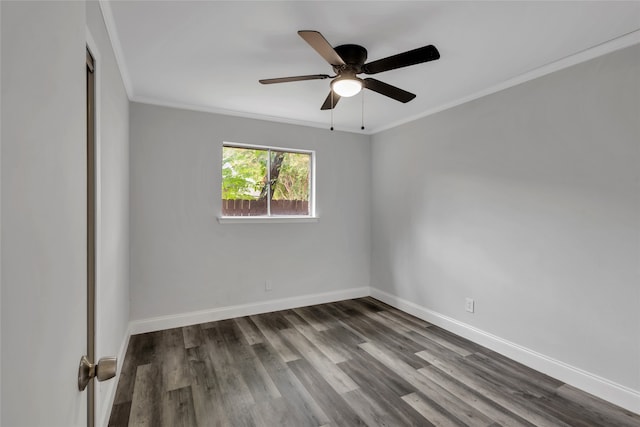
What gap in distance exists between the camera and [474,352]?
281 cm

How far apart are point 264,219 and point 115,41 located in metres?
2.17

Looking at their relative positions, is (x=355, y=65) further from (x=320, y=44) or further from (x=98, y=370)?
(x=98, y=370)

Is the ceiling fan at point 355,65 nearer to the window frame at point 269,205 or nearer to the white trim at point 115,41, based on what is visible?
the white trim at point 115,41

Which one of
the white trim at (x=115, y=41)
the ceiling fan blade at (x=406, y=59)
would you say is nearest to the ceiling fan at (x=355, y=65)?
the ceiling fan blade at (x=406, y=59)

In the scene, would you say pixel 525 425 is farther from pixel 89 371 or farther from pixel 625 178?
pixel 89 371

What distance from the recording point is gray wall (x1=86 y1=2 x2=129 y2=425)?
1659 millimetres

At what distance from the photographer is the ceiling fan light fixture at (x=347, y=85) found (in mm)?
2109

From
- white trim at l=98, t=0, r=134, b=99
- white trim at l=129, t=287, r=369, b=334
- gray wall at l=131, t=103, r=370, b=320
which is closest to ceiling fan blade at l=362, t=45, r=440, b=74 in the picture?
white trim at l=98, t=0, r=134, b=99

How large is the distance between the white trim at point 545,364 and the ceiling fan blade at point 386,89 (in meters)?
2.27

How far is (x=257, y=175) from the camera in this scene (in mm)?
3824

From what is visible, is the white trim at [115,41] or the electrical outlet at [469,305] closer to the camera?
the white trim at [115,41]
